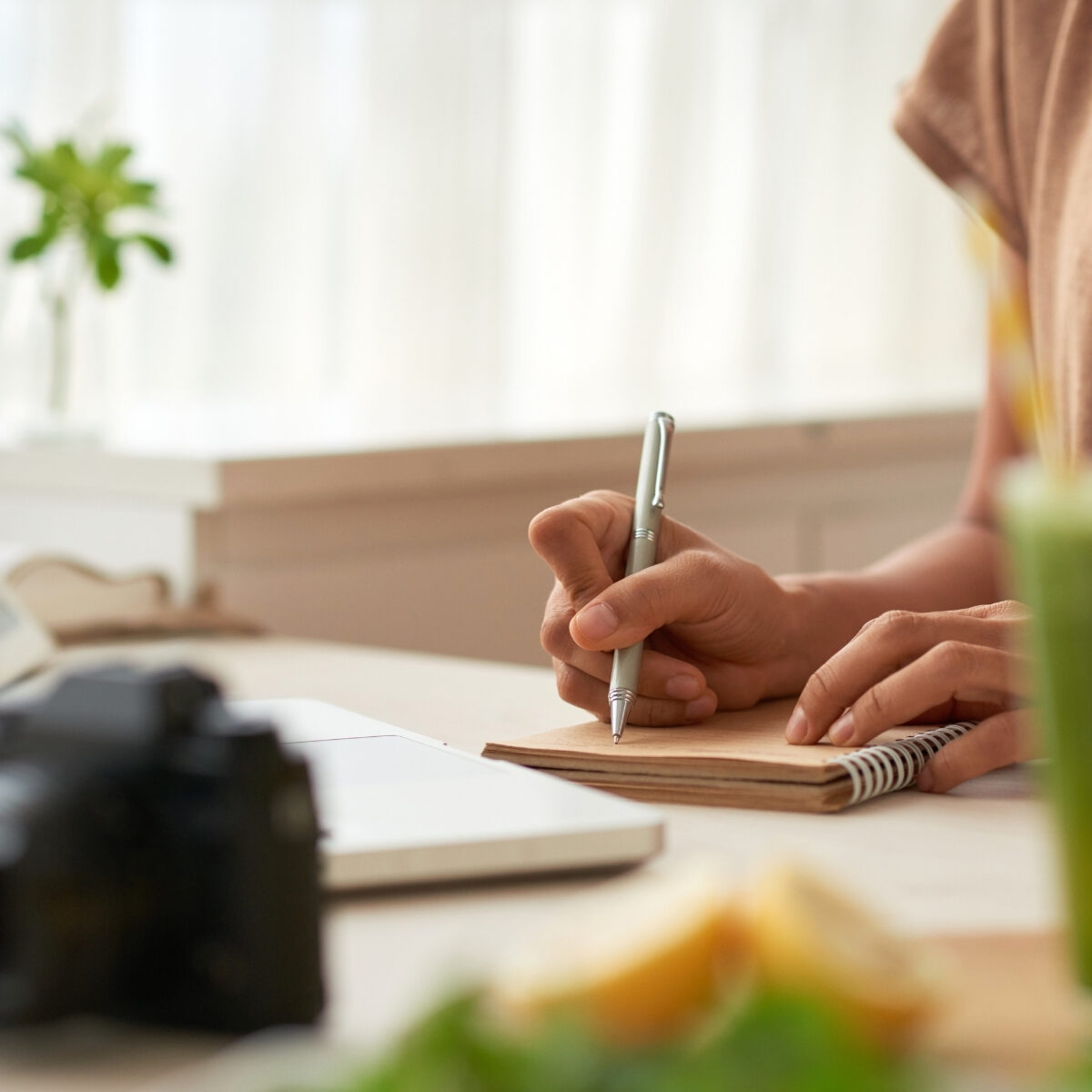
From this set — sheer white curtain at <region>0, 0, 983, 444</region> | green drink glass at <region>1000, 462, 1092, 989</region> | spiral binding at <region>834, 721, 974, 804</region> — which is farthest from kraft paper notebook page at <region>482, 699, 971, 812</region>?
sheer white curtain at <region>0, 0, 983, 444</region>

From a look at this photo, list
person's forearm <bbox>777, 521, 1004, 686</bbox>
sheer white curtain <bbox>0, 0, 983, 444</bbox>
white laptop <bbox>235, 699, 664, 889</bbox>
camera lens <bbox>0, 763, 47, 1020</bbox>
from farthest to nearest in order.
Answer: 1. sheer white curtain <bbox>0, 0, 983, 444</bbox>
2. person's forearm <bbox>777, 521, 1004, 686</bbox>
3. white laptop <bbox>235, 699, 664, 889</bbox>
4. camera lens <bbox>0, 763, 47, 1020</bbox>

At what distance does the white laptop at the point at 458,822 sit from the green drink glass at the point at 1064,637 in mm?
189

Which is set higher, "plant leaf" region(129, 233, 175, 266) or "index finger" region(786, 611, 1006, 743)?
"plant leaf" region(129, 233, 175, 266)

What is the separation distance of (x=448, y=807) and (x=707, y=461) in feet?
4.49

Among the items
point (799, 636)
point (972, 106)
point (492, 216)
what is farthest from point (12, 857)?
point (492, 216)

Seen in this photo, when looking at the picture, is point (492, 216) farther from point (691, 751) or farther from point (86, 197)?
point (691, 751)

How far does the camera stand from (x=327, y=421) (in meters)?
2.16

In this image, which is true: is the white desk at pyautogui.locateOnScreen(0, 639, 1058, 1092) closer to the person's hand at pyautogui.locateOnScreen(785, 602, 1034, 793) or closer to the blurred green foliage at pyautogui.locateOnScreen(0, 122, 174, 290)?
the person's hand at pyautogui.locateOnScreen(785, 602, 1034, 793)

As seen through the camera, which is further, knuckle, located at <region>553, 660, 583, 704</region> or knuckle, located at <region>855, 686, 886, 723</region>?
knuckle, located at <region>553, 660, 583, 704</region>

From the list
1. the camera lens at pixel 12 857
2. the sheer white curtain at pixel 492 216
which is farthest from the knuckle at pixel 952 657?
the sheer white curtain at pixel 492 216

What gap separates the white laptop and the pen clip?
0.22 meters

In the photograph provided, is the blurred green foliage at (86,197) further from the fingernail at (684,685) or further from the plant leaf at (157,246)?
the fingernail at (684,685)

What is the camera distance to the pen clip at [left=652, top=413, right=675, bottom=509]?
833 mm

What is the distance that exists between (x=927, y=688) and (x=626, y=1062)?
44cm
